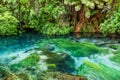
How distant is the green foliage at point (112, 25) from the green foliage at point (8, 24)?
5.07 meters

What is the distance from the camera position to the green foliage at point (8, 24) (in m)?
18.7

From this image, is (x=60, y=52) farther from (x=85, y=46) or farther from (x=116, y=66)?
(x=116, y=66)

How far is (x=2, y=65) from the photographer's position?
40.4 ft

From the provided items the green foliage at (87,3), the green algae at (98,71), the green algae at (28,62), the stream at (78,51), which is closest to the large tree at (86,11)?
the green foliage at (87,3)

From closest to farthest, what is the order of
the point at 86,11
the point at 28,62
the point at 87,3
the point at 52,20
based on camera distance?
the point at 28,62 < the point at 87,3 < the point at 86,11 < the point at 52,20

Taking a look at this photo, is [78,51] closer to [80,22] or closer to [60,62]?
[60,62]

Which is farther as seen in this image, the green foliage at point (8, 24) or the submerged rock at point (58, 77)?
the green foliage at point (8, 24)

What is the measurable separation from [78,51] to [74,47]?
33.3 inches

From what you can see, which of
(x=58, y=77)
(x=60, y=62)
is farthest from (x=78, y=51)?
(x=58, y=77)

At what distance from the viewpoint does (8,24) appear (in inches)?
→ 741

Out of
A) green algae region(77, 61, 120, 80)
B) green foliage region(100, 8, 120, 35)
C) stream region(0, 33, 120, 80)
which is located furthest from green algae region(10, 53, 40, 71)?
green foliage region(100, 8, 120, 35)

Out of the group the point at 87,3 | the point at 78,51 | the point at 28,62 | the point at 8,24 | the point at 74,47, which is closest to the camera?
the point at 28,62

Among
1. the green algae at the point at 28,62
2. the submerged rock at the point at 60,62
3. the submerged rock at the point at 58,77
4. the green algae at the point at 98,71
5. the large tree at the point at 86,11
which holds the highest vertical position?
the large tree at the point at 86,11

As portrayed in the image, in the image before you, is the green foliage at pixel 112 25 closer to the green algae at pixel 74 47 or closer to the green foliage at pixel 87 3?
the green foliage at pixel 87 3
